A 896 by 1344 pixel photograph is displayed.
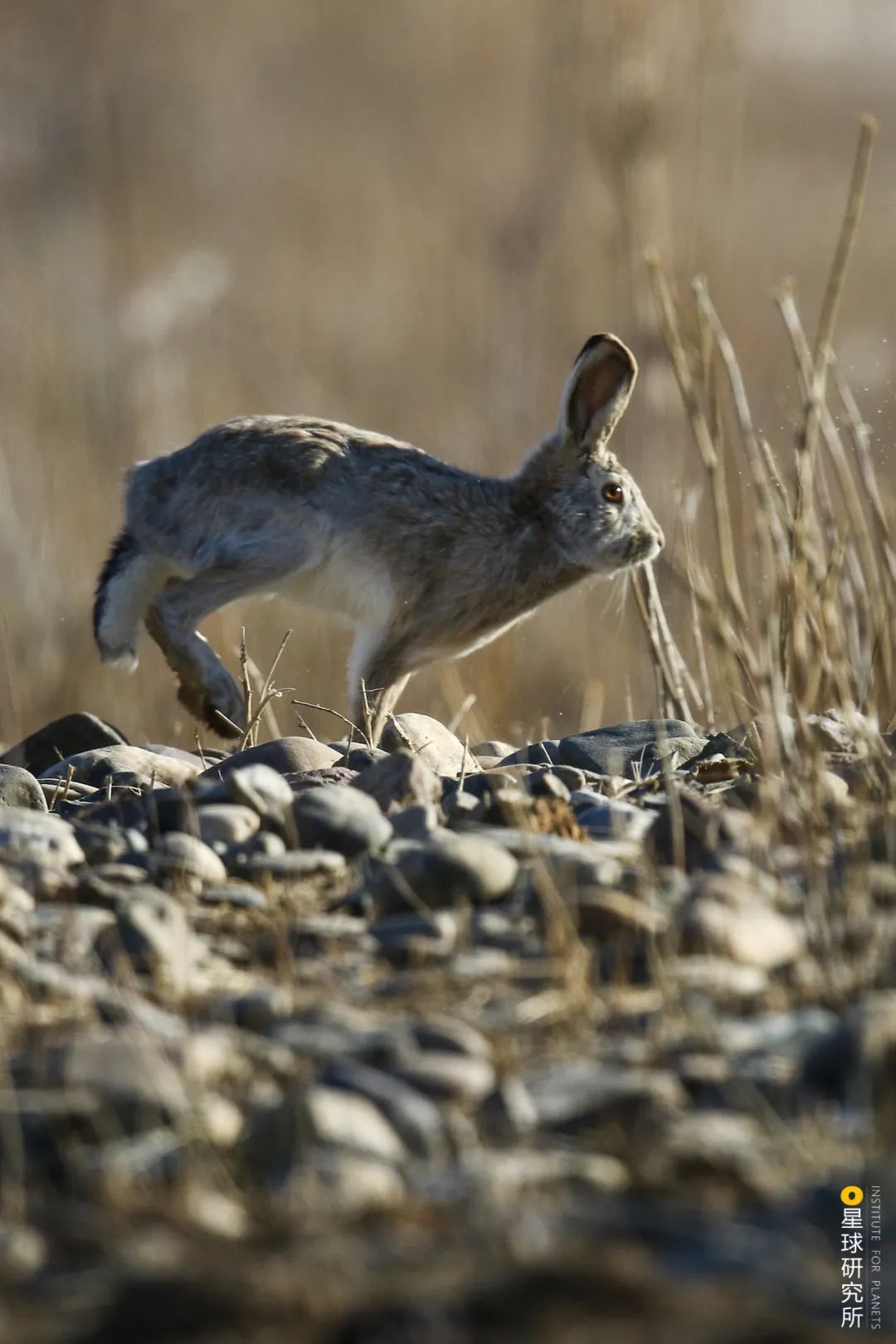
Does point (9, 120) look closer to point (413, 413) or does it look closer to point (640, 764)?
Answer: point (413, 413)

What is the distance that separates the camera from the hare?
573 cm

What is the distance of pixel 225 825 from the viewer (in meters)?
3.24

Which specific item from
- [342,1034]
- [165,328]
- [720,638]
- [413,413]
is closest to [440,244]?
[413,413]

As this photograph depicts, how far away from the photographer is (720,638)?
10.2 feet

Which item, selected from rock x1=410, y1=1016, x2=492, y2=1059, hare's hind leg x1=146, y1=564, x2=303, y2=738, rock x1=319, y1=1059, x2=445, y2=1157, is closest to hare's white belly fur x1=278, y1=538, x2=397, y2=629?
hare's hind leg x1=146, y1=564, x2=303, y2=738

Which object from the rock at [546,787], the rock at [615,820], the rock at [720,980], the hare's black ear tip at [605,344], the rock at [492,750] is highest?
the hare's black ear tip at [605,344]

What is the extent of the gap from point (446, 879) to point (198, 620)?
10.2ft

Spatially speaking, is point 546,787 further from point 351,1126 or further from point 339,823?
point 351,1126

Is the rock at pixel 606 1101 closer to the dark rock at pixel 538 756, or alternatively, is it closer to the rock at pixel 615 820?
the rock at pixel 615 820

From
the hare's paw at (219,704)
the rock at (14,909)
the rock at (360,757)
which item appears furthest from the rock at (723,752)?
the hare's paw at (219,704)

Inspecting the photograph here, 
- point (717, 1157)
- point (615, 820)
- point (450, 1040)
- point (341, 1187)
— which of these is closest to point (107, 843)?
point (615, 820)

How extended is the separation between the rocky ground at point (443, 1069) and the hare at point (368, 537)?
2544 mm

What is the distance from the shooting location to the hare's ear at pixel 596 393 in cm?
596

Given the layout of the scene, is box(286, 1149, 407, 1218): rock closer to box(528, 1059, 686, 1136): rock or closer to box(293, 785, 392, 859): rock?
box(528, 1059, 686, 1136): rock
